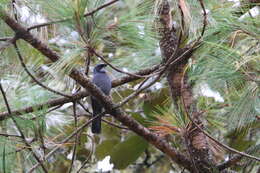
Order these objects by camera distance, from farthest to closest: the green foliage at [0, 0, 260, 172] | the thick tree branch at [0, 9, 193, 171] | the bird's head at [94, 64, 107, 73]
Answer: the bird's head at [94, 64, 107, 73], the thick tree branch at [0, 9, 193, 171], the green foliage at [0, 0, 260, 172]

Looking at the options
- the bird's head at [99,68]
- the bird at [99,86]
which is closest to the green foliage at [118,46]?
the bird's head at [99,68]

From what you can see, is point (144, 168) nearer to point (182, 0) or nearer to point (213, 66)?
point (213, 66)

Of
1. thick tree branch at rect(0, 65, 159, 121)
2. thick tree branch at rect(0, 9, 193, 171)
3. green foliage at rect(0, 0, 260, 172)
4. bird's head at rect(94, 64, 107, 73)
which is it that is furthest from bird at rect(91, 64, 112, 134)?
green foliage at rect(0, 0, 260, 172)

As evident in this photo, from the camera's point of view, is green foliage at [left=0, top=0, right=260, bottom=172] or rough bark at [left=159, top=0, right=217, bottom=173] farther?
rough bark at [left=159, top=0, right=217, bottom=173]

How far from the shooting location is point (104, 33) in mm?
1584

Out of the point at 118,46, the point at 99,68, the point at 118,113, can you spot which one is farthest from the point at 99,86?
the point at 118,46

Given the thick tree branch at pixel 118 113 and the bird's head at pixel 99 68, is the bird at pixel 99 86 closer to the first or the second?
the bird's head at pixel 99 68

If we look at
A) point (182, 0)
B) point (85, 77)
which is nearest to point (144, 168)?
point (85, 77)

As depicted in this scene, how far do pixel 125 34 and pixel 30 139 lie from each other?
572 millimetres

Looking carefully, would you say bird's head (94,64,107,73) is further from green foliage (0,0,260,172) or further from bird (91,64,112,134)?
green foliage (0,0,260,172)

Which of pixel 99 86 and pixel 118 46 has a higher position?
pixel 118 46

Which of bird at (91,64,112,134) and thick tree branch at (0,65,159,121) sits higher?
thick tree branch at (0,65,159,121)

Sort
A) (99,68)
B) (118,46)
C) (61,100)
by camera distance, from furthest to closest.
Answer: (99,68) → (61,100) → (118,46)

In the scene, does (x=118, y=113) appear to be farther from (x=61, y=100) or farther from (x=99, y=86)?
(x=99, y=86)
